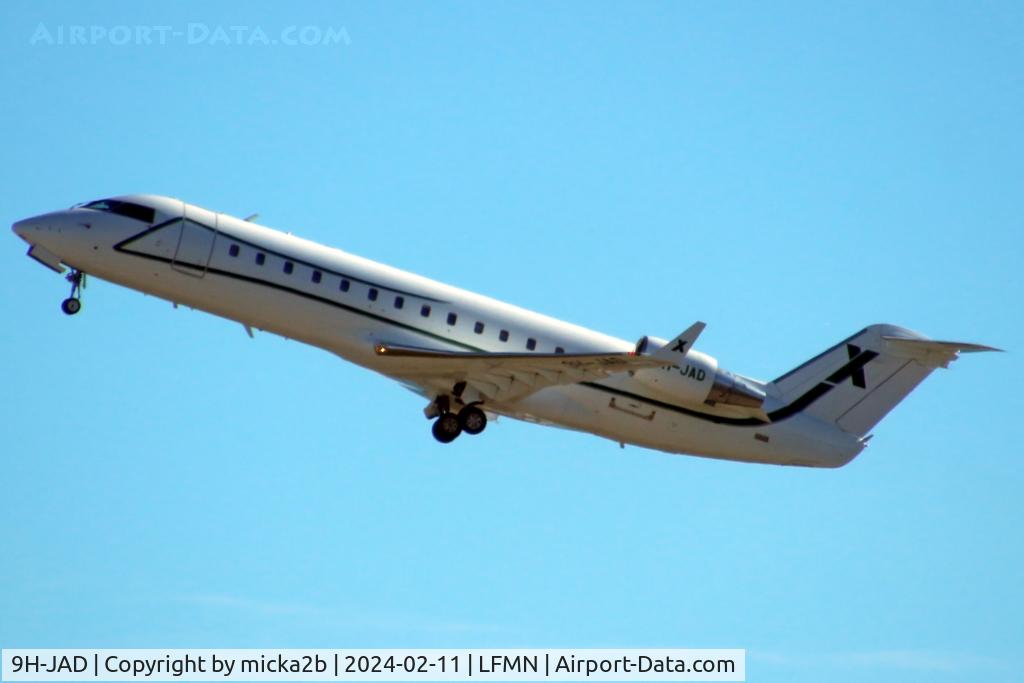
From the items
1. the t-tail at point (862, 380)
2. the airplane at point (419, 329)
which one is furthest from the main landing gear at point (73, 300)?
the t-tail at point (862, 380)

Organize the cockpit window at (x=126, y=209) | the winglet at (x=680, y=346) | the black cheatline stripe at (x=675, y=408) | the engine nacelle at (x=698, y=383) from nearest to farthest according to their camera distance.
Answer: the winglet at (x=680, y=346) < the cockpit window at (x=126, y=209) < the engine nacelle at (x=698, y=383) < the black cheatline stripe at (x=675, y=408)

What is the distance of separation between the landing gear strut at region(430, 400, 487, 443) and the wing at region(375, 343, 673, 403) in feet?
1.13

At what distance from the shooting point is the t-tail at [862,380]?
3148 centimetres

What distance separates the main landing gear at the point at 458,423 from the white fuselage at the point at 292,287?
436 millimetres

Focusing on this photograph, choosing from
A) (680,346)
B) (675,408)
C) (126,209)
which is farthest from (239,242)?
(675,408)

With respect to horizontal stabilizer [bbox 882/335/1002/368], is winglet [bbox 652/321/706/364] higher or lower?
lower

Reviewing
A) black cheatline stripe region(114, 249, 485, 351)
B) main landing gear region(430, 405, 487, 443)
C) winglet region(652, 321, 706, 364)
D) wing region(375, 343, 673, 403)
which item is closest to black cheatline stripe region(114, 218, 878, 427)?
black cheatline stripe region(114, 249, 485, 351)

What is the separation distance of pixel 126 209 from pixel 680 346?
10.1 meters

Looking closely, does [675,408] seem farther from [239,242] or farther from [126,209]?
[126,209]

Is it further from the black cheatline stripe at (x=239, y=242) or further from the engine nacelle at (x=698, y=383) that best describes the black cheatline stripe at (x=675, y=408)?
the black cheatline stripe at (x=239, y=242)

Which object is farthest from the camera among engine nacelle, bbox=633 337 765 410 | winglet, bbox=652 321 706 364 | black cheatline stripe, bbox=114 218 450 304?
engine nacelle, bbox=633 337 765 410

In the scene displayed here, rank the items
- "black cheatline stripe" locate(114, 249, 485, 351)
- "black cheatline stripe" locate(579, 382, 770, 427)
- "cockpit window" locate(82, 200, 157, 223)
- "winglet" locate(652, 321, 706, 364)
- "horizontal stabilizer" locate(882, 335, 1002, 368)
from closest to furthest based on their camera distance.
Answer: "winglet" locate(652, 321, 706, 364)
"black cheatline stripe" locate(114, 249, 485, 351)
"cockpit window" locate(82, 200, 157, 223)
"black cheatline stripe" locate(579, 382, 770, 427)
"horizontal stabilizer" locate(882, 335, 1002, 368)

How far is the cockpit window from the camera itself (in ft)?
95.1

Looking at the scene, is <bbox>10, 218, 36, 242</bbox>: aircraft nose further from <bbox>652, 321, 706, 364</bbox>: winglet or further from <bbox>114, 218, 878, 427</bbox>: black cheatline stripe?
<bbox>652, 321, 706, 364</bbox>: winglet
